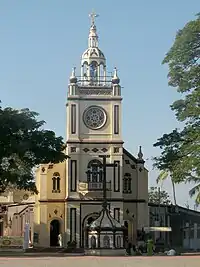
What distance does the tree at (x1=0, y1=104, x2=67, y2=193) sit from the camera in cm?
3975

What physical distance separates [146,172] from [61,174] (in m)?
7.57

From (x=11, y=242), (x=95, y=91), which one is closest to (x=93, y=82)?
(x=95, y=91)

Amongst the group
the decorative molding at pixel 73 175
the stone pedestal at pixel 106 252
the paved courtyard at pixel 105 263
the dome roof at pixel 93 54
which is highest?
the dome roof at pixel 93 54

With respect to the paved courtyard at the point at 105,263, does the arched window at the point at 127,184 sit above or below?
above

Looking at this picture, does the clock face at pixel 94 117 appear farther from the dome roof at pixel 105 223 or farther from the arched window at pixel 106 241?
the arched window at pixel 106 241

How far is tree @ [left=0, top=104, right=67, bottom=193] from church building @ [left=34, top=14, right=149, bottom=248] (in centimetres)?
1341

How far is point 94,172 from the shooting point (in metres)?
55.8

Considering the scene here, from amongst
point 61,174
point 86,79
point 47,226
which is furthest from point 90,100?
point 47,226

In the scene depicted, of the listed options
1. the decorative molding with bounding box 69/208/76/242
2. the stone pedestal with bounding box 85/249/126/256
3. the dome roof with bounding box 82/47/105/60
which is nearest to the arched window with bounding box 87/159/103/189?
the decorative molding with bounding box 69/208/76/242

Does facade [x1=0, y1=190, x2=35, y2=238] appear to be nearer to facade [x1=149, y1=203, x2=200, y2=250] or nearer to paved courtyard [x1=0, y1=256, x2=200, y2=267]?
facade [x1=149, y1=203, x2=200, y2=250]

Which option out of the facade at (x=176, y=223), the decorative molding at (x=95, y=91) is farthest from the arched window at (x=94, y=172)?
the facade at (x=176, y=223)

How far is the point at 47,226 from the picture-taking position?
56094mm

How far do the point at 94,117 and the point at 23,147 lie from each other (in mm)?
17246

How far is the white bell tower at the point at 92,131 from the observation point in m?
55.8
